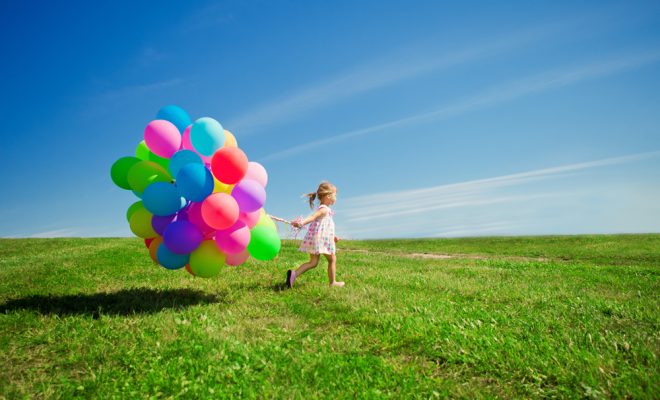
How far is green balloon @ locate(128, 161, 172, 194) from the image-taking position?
25.0 ft

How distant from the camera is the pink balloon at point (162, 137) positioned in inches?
299

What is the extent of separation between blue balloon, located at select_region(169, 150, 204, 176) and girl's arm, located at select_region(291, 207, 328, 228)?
9.09 ft

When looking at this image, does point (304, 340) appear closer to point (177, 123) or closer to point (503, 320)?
point (503, 320)

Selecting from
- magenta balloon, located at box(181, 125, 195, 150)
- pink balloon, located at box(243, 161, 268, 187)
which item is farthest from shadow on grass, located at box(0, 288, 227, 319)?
magenta balloon, located at box(181, 125, 195, 150)

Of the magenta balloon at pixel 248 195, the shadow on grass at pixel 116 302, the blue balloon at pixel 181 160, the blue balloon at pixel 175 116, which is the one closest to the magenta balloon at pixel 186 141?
the blue balloon at pixel 175 116

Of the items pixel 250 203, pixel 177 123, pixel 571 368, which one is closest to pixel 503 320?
pixel 571 368

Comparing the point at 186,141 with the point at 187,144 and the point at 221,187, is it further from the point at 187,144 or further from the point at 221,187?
the point at 221,187

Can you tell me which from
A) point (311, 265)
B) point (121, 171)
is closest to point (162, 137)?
point (121, 171)

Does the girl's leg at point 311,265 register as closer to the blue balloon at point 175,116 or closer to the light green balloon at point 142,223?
the light green balloon at point 142,223

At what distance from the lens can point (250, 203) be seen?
299 inches

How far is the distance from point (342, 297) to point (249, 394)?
3.99m

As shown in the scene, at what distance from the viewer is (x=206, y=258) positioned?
7.77 meters

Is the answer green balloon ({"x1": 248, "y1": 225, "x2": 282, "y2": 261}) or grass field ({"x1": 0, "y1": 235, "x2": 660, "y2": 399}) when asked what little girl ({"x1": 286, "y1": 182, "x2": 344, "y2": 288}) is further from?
green balloon ({"x1": 248, "y1": 225, "x2": 282, "y2": 261})

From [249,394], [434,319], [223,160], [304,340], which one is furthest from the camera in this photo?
[223,160]
